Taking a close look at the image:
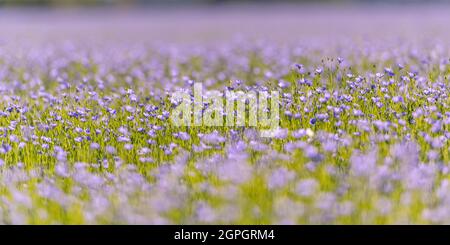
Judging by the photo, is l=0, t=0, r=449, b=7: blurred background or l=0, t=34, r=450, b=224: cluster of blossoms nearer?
l=0, t=34, r=450, b=224: cluster of blossoms

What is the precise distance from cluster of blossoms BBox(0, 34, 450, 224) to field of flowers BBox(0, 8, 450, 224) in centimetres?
1

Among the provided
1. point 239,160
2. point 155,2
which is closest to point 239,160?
point 239,160

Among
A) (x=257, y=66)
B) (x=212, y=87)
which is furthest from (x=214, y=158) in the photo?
(x=257, y=66)

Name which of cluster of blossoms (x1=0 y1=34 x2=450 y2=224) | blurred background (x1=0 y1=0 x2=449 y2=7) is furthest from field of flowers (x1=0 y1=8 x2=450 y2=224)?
blurred background (x1=0 y1=0 x2=449 y2=7)

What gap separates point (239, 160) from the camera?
4.17 m

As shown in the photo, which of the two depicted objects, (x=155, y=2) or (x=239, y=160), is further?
(x=155, y=2)

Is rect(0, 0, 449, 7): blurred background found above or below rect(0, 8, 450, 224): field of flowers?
above

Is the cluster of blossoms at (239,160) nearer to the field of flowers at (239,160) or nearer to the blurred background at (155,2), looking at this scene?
the field of flowers at (239,160)

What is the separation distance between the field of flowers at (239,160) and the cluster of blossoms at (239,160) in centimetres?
1

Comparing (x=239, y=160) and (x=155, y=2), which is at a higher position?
(x=155, y=2)

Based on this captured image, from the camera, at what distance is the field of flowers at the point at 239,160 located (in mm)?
3635

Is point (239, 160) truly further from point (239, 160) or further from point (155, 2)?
point (155, 2)

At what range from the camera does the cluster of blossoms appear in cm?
364

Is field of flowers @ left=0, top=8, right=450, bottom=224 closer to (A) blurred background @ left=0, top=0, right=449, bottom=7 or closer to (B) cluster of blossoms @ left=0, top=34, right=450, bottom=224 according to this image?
(B) cluster of blossoms @ left=0, top=34, right=450, bottom=224
